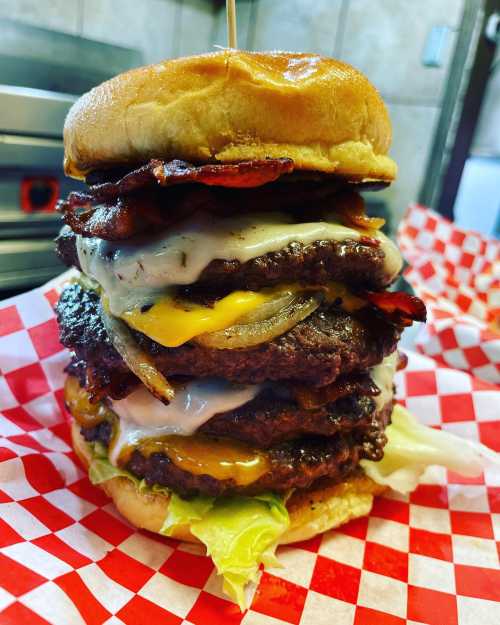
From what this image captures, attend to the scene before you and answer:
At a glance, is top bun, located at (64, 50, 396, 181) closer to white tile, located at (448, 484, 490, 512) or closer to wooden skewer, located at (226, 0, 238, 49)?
wooden skewer, located at (226, 0, 238, 49)

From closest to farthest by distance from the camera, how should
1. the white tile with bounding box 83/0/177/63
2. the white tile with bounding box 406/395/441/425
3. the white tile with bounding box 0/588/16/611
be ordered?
the white tile with bounding box 0/588/16/611
the white tile with bounding box 406/395/441/425
the white tile with bounding box 83/0/177/63

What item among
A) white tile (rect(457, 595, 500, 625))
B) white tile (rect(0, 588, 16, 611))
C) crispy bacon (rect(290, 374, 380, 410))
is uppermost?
crispy bacon (rect(290, 374, 380, 410))

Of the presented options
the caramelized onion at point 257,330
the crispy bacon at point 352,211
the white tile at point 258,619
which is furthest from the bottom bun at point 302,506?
the crispy bacon at point 352,211

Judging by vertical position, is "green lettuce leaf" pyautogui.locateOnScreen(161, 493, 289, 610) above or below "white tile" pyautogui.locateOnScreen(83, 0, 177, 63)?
below

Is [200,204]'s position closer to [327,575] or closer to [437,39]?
[327,575]

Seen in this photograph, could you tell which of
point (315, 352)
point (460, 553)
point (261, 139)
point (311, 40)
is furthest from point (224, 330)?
point (311, 40)

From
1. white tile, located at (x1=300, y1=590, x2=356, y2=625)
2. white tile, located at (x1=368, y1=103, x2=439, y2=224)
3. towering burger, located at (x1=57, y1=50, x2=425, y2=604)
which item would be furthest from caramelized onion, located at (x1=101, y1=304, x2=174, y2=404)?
white tile, located at (x1=368, y1=103, x2=439, y2=224)

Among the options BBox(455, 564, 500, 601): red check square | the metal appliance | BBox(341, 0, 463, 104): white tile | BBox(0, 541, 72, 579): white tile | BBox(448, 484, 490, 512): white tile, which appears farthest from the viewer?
BBox(341, 0, 463, 104): white tile

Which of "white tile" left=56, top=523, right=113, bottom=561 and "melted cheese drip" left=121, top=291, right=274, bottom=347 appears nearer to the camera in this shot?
"melted cheese drip" left=121, top=291, right=274, bottom=347
